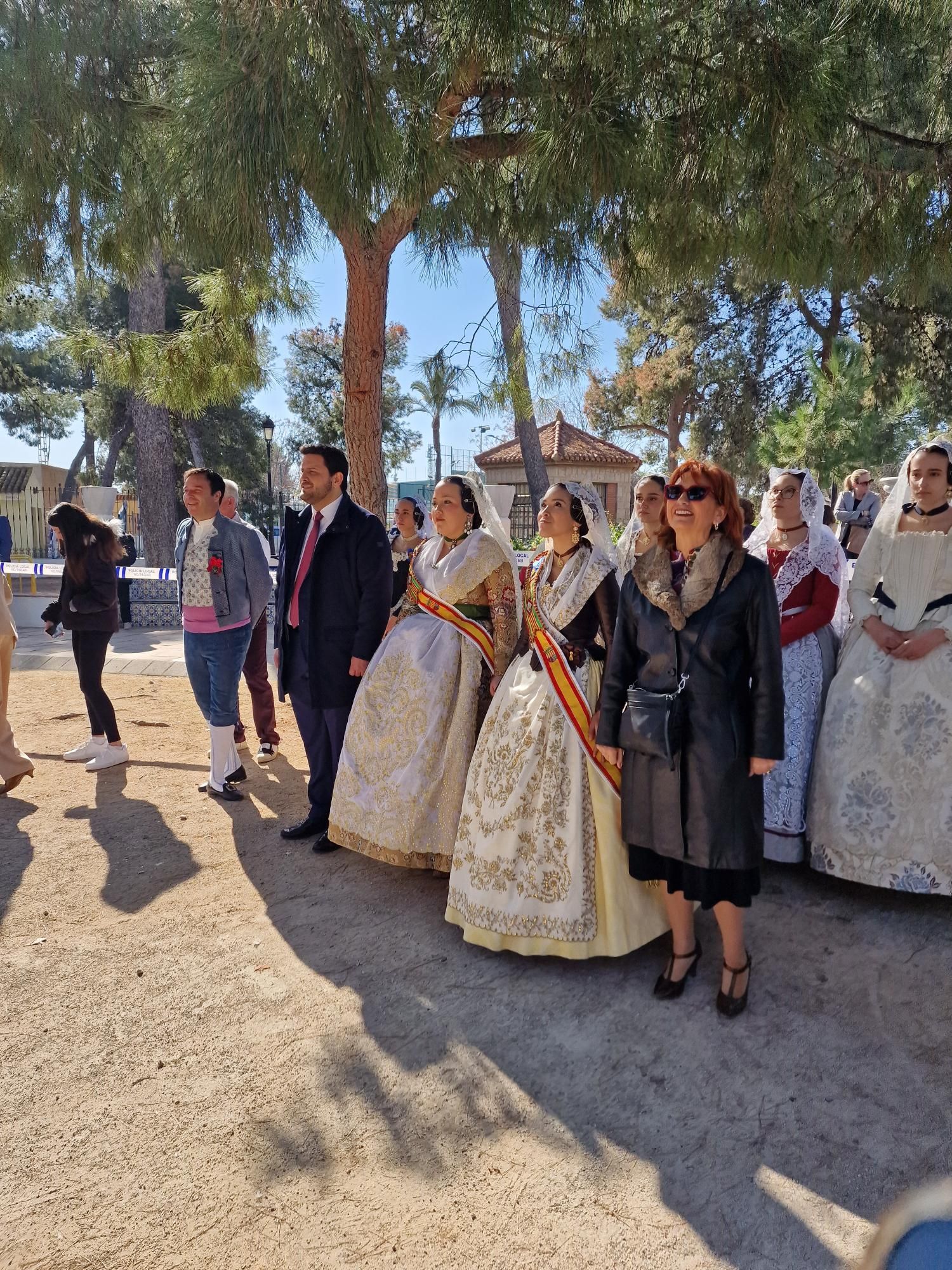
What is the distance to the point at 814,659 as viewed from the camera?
388 centimetres

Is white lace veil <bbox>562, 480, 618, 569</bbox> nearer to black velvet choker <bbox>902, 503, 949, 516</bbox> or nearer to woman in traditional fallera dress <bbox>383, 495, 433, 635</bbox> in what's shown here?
black velvet choker <bbox>902, 503, 949, 516</bbox>

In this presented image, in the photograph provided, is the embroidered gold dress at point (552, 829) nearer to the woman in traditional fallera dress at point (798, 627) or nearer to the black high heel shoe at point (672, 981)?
the black high heel shoe at point (672, 981)

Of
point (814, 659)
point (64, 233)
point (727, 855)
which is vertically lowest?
point (727, 855)

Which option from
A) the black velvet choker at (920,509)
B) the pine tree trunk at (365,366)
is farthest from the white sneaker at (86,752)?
the black velvet choker at (920,509)

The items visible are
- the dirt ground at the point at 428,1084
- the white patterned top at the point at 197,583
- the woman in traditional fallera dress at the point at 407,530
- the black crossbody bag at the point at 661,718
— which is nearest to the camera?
the dirt ground at the point at 428,1084

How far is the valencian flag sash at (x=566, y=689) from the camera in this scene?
3037 millimetres

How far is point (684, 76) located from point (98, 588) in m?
4.11

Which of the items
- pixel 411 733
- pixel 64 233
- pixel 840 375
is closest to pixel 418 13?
pixel 64 233

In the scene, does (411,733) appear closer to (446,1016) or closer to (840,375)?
(446,1016)

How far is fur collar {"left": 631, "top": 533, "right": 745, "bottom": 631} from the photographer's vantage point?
265 centimetres

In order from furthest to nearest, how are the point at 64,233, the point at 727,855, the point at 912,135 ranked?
the point at 64,233 → the point at 912,135 → the point at 727,855

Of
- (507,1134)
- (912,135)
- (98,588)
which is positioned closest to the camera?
(507,1134)

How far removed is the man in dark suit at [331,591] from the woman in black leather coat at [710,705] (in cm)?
167

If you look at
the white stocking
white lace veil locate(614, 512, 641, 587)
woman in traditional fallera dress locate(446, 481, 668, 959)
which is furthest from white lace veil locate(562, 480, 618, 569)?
the white stocking
